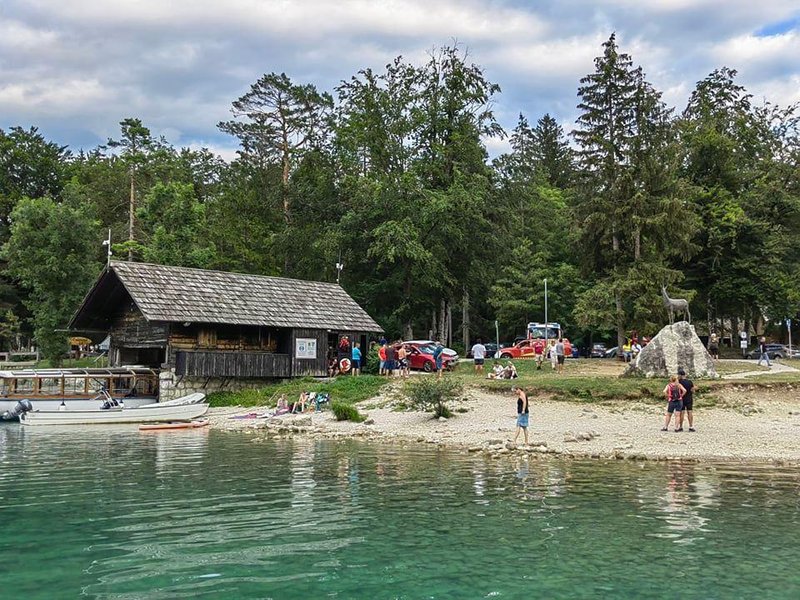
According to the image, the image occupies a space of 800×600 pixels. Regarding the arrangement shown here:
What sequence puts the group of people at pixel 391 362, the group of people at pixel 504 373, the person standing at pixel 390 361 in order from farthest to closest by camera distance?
1. the person standing at pixel 390 361
2. the group of people at pixel 391 362
3. the group of people at pixel 504 373

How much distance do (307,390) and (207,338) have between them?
20.7 feet

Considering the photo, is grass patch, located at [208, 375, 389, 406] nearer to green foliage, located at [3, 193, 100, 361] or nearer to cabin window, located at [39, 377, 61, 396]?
cabin window, located at [39, 377, 61, 396]

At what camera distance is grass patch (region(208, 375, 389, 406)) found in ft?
103

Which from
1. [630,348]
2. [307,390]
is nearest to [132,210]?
[307,390]

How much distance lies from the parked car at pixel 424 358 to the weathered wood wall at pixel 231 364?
6918 mm

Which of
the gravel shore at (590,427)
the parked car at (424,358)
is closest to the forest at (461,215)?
the parked car at (424,358)

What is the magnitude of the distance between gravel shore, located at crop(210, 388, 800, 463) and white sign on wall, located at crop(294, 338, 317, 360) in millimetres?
6667

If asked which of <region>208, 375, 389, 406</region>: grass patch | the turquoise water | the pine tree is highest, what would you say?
the pine tree

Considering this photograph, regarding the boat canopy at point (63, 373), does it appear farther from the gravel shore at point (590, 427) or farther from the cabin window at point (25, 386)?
the gravel shore at point (590, 427)

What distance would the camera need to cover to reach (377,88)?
5197 centimetres

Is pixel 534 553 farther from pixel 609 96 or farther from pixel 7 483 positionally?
pixel 609 96

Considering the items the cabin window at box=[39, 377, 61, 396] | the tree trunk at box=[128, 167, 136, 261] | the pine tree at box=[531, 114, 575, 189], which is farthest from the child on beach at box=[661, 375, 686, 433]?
the pine tree at box=[531, 114, 575, 189]

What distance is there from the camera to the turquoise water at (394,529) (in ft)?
28.1

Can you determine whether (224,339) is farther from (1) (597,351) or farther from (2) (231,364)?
(1) (597,351)
